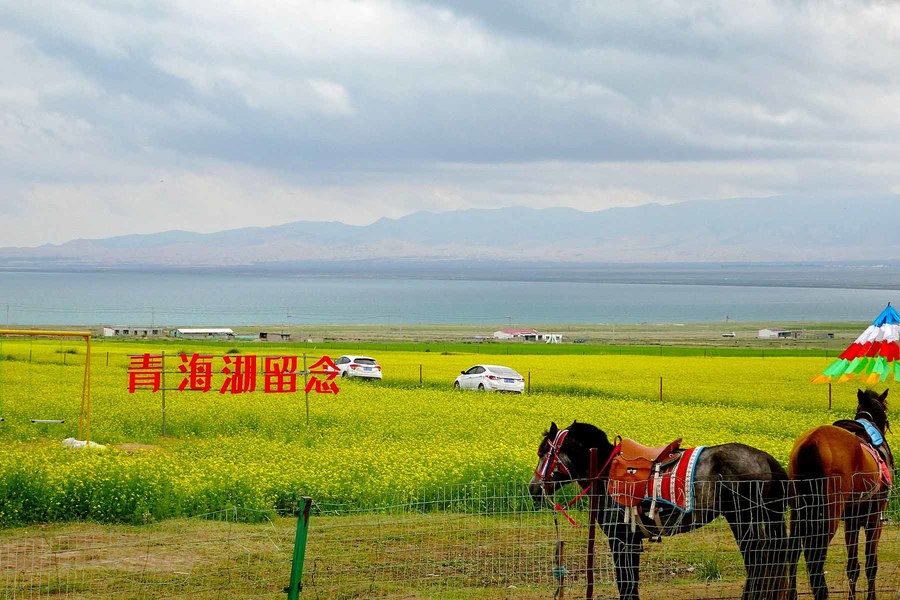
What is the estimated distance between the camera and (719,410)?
30422 mm

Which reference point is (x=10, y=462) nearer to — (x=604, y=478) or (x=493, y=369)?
(x=604, y=478)

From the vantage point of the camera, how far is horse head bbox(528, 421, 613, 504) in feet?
33.4

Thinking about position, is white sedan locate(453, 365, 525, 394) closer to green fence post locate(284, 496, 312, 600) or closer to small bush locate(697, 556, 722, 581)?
small bush locate(697, 556, 722, 581)

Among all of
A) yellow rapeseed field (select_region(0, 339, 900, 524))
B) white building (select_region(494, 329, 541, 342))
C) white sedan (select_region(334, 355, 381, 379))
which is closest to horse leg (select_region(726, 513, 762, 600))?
yellow rapeseed field (select_region(0, 339, 900, 524))

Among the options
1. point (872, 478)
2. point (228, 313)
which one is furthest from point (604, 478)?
point (228, 313)

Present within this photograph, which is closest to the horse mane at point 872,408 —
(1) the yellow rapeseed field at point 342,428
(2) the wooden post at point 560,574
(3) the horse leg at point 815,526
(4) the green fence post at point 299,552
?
(3) the horse leg at point 815,526

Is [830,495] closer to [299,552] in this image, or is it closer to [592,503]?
[592,503]

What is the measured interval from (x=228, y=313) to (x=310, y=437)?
540ft

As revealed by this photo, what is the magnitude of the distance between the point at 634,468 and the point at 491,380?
2748 cm

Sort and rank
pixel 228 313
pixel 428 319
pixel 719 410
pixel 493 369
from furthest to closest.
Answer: pixel 228 313 → pixel 428 319 → pixel 493 369 → pixel 719 410

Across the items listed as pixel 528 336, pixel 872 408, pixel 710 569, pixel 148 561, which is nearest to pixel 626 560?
pixel 710 569

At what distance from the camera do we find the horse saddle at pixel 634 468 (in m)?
9.72

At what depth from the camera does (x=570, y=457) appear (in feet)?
33.6

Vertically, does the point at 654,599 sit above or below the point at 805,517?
below
